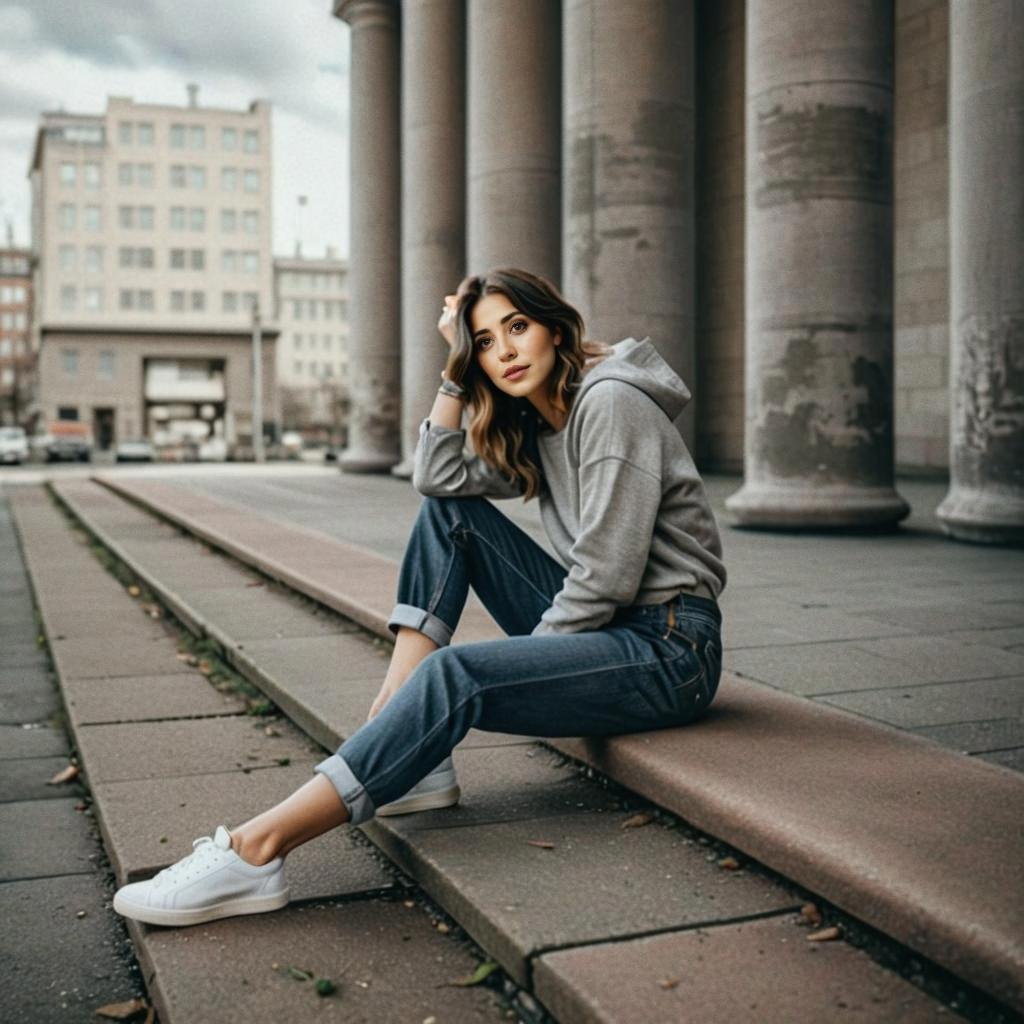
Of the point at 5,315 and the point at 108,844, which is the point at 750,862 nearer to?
the point at 108,844

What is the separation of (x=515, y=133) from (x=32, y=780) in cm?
1435

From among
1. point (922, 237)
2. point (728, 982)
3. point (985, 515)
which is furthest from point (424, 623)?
point (922, 237)

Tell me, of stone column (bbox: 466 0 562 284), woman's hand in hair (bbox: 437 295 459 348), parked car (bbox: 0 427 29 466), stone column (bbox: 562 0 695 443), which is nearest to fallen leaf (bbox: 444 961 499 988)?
woman's hand in hair (bbox: 437 295 459 348)

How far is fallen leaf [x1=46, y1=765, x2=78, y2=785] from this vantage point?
4673 millimetres

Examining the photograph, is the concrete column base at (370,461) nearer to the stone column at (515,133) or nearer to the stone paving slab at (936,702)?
the stone column at (515,133)

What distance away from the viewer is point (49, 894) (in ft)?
11.7

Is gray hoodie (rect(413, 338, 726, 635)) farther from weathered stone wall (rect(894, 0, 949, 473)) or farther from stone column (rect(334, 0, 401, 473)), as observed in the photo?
stone column (rect(334, 0, 401, 473))

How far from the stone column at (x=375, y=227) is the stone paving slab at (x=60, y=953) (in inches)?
838

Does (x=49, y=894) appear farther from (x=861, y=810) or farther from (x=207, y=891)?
(x=861, y=810)

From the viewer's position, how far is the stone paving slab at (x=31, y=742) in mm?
5094

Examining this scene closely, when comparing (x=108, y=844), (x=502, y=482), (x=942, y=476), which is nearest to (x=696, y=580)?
(x=502, y=482)

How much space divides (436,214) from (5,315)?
138 meters

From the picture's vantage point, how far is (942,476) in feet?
56.4

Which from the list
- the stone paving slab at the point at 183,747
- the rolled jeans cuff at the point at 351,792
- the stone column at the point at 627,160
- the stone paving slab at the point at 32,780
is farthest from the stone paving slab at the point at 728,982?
the stone column at the point at 627,160
